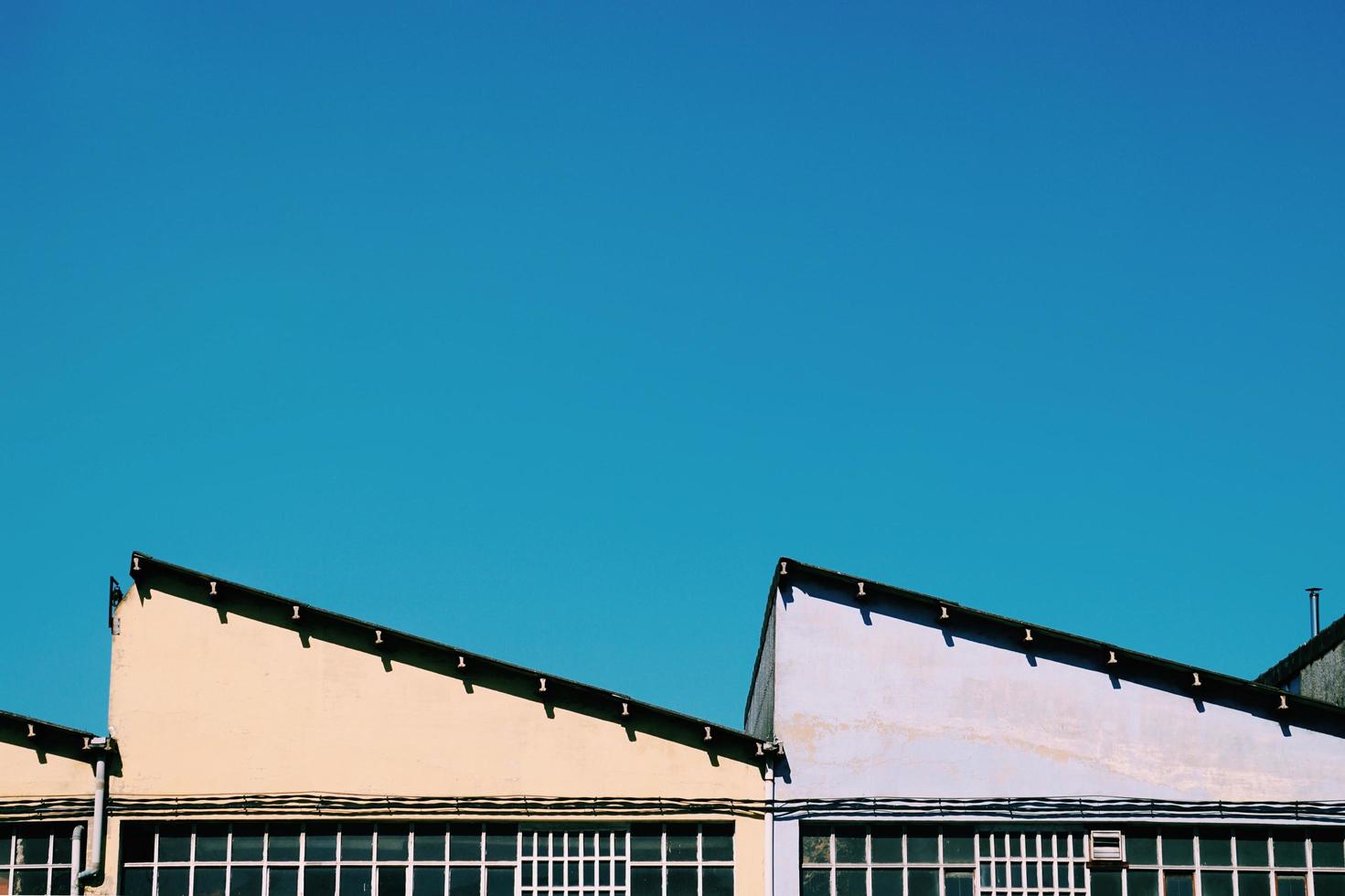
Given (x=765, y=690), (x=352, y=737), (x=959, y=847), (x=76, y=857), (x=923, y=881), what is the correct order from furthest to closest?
1. (x=765, y=690)
2. (x=352, y=737)
3. (x=959, y=847)
4. (x=923, y=881)
5. (x=76, y=857)

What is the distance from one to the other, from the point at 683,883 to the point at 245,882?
6703 mm

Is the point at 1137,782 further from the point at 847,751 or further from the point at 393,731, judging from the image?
the point at 393,731

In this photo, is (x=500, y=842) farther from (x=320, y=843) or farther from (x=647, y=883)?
(x=320, y=843)

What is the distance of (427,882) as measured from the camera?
2639 centimetres

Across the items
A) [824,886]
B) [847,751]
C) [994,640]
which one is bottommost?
[824,886]

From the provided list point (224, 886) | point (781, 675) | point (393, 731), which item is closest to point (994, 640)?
point (781, 675)

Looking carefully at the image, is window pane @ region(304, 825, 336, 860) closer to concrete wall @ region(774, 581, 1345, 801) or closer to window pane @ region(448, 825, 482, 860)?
window pane @ region(448, 825, 482, 860)

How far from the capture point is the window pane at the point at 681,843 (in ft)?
86.5

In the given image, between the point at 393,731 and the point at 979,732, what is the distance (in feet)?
29.7

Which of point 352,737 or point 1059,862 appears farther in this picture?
point 352,737

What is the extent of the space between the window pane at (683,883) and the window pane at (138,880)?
7.94 meters

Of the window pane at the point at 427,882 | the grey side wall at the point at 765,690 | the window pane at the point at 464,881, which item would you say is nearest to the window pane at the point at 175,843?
the window pane at the point at 427,882

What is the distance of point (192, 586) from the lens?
27.2 meters

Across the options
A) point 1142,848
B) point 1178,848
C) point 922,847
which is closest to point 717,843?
point 922,847
